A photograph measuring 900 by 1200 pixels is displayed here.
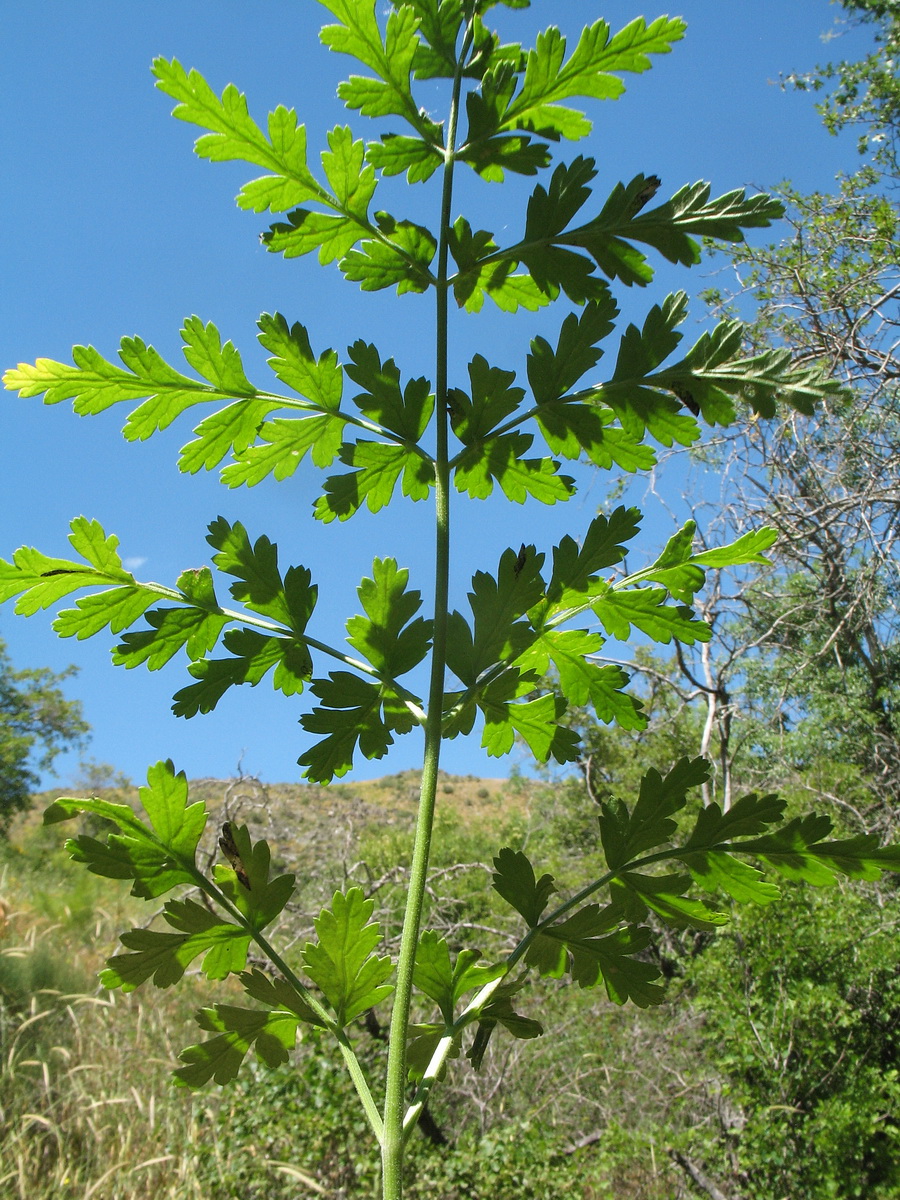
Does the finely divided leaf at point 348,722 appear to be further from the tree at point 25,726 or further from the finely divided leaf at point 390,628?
the tree at point 25,726

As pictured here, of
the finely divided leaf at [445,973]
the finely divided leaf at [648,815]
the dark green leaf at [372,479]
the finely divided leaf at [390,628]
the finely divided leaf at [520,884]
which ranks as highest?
the dark green leaf at [372,479]

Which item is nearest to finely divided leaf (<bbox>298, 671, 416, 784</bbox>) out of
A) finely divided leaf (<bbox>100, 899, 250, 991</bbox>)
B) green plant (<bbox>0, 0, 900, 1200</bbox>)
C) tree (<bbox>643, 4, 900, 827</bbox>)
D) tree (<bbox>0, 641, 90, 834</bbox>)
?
green plant (<bbox>0, 0, 900, 1200</bbox>)

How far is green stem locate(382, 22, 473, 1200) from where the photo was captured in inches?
26.3

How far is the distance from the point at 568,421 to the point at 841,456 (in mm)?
6709

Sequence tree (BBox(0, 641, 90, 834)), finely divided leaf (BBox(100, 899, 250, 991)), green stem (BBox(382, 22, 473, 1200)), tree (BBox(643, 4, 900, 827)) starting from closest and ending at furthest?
green stem (BBox(382, 22, 473, 1200)), finely divided leaf (BBox(100, 899, 250, 991)), tree (BBox(643, 4, 900, 827)), tree (BBox(0, 641, 90, 834))

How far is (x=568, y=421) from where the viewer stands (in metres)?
0.90

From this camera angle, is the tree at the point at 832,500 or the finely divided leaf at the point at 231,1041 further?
the tree at the point at 832,500

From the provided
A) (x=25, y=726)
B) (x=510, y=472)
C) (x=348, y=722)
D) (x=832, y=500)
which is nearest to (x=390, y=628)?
(x=348, y=722)

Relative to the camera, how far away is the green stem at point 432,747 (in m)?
0.67

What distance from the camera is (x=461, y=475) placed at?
0.89 metres

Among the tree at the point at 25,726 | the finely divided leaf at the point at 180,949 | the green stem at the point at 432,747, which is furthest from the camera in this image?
the tree at the point at 25,726

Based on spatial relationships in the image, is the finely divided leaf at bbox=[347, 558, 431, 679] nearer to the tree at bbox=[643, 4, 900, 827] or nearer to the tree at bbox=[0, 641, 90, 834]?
the tree at bbox=[643, 4, 900, 827]

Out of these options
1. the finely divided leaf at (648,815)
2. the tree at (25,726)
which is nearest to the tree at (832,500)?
the finely divided leaf at (648,815)

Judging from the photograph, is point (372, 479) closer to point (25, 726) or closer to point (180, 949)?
point (180, 949)
